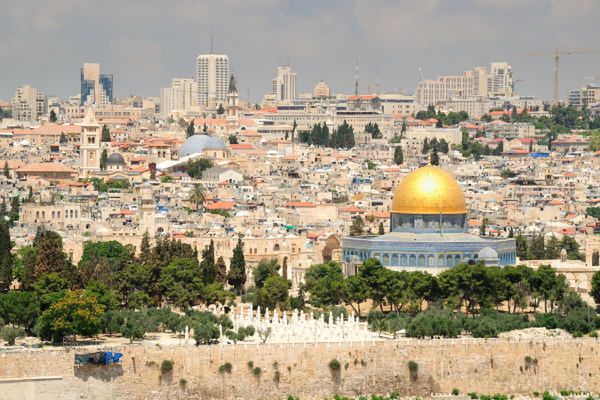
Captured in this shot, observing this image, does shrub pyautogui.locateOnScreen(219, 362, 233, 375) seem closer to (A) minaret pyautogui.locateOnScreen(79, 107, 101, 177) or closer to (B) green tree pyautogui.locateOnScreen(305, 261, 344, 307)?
(B) green tree pyautogui.locateOnScreen(305, 261, 344, 307)

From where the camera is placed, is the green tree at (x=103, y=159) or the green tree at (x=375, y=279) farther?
the green tree at (x=103, y=159)

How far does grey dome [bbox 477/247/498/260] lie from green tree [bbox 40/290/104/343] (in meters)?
16.8

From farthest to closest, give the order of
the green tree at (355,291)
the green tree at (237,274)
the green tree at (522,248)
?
the green tree at (522,248) → the green tree at (237,274) → the green tree at (355,291)

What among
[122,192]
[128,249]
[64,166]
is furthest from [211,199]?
[128,249]

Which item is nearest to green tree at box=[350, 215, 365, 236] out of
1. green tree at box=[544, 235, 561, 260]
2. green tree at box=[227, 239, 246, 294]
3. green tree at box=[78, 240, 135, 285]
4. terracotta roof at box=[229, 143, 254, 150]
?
green tree at box=[544, 235, 561, 260]

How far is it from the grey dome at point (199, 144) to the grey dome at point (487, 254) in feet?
204

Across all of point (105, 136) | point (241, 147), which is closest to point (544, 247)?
point (241, 147)

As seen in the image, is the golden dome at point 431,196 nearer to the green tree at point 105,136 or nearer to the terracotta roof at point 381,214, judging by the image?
the terracotta roof at point 381,214

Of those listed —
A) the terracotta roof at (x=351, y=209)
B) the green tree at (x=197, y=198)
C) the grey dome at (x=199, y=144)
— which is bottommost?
the terracotta roof at (x=351, y=209)

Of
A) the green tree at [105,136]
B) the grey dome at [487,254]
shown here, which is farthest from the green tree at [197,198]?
the green tree at [105,136]

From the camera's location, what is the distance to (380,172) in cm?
11844

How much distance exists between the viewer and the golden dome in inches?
2574

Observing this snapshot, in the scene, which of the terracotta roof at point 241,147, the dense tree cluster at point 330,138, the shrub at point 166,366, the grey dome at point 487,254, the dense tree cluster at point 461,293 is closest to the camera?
the shrub at point 166,366

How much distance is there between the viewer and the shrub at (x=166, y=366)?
4838 centimetres
